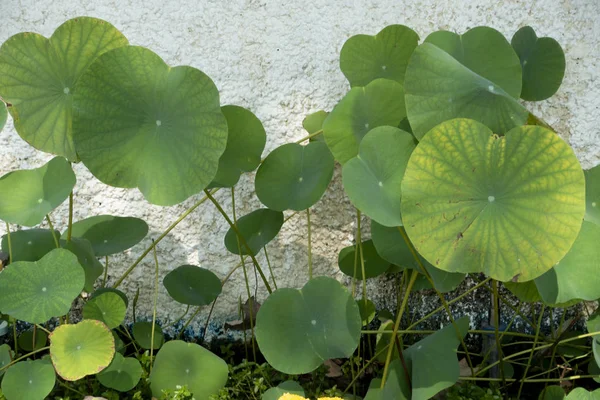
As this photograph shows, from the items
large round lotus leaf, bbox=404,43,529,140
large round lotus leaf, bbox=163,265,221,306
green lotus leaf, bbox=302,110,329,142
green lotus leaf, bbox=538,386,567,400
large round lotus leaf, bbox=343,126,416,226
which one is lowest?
green lotus leaf, bbox=538,386,567,400

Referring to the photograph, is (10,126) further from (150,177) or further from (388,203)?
(388,203)

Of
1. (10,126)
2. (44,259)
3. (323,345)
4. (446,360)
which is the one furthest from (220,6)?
(446,360)

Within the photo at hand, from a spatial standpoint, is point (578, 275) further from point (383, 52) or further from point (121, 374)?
point (121, 374)

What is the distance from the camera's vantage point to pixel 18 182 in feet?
4.22

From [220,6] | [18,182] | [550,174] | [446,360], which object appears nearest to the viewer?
[550,174]

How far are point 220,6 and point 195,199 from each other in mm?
446

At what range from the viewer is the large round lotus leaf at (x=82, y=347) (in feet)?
3.69

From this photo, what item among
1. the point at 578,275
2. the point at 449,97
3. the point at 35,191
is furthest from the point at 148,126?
the point at 578,275

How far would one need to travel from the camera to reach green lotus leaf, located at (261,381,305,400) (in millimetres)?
1131

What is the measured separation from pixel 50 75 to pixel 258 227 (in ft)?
1.67

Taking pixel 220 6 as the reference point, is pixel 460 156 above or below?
below

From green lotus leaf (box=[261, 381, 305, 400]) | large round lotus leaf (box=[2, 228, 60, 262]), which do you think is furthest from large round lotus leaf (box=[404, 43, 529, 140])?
large round lotus leaf (box=[2, 228, 60, 262])

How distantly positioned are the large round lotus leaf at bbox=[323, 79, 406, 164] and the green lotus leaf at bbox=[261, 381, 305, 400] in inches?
16.9

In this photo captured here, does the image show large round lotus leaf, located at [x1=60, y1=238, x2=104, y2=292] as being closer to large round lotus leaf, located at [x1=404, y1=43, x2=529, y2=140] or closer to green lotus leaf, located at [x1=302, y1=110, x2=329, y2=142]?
green lotus leaf, located at [x1=302, y1=110, x2=329, y2=142]
